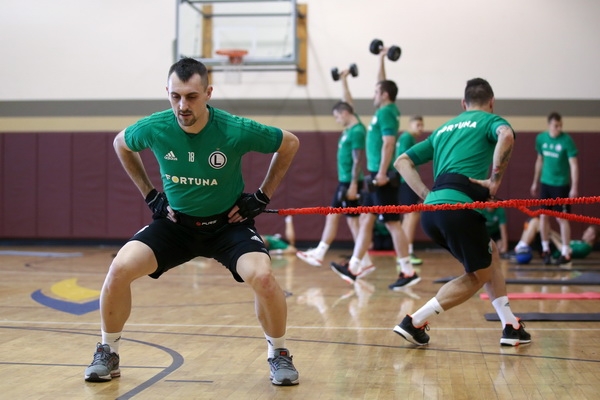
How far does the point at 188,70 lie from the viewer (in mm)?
4262

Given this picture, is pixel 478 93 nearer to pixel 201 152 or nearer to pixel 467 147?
pixel 467 147

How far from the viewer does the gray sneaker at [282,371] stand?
4.30m

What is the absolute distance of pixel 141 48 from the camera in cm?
1548

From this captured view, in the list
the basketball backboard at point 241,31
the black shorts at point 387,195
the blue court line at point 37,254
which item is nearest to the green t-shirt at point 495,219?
the basketball backboard at point 241,31

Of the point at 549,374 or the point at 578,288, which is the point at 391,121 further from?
the point at 549,374

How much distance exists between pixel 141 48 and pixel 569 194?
8.12 meters

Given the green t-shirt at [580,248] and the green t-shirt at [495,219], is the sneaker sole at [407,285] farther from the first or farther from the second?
the green t-shirt at [495,219]

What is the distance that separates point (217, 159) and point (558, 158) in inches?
345

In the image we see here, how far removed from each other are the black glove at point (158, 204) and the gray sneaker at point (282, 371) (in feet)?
3.24

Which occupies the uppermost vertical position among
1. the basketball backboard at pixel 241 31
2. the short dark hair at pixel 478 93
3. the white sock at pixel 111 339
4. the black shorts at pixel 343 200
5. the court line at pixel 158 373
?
the basketball backboard at pixel 241 31

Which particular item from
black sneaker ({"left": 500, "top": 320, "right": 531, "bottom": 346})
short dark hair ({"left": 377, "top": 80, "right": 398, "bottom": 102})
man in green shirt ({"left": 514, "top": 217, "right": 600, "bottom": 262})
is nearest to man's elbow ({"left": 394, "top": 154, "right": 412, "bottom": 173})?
black sneaker ({"left": 500, "top": 320, "right": 531, "bottom": 346})

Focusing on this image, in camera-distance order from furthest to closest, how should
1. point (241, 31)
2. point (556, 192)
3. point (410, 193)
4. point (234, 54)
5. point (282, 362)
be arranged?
point (241, 31) < point (234, 54) < point (410, 193) < point (556, 192) < point (282, 362)

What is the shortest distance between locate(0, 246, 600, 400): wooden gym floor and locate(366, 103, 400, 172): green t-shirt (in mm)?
1427

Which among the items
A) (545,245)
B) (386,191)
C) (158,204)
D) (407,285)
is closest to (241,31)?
(545,245)
